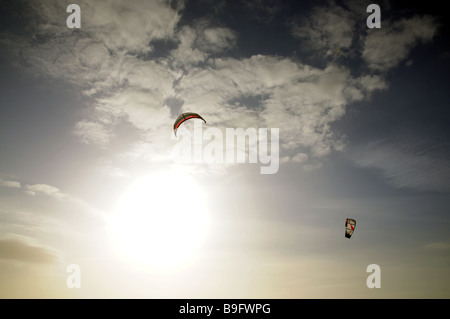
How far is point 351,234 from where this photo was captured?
4478cm

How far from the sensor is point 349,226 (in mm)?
45750

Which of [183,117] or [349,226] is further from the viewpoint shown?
[349,226]

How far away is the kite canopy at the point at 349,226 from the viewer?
147ft

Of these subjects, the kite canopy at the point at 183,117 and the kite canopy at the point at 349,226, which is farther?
the kite canopy at the point at 349,226

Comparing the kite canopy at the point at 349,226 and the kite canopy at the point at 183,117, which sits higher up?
the kite canopy at the point at 183,117

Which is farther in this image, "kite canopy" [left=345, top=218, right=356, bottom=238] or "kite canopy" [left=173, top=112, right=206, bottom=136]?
"kite canopy" [left=345, top=218, right=356, bottom=238]

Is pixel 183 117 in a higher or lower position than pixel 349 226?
higher

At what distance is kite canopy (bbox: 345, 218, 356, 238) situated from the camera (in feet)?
147

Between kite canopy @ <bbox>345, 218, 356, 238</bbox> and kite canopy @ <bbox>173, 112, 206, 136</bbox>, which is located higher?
kite canopy @ <bbox>173, 112, 206, 136</bbox>
